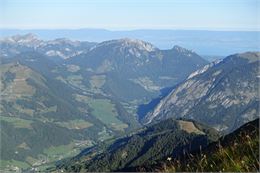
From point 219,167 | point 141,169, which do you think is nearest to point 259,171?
point 219,167

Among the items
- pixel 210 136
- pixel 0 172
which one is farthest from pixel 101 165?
pixel 0 172

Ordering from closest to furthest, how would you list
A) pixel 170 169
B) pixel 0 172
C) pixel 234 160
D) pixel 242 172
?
pixel 242 172 → pixel 234 160 → pixel 170 169 → pixel 0 172

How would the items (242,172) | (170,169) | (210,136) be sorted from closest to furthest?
(242,172) → (170,169) → (210,136)

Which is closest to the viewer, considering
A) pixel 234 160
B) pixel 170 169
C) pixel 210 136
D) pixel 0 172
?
pixel 234 160

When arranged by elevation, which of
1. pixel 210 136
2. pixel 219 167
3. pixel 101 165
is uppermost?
pixel 219 167

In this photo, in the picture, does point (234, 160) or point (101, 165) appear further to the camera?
point (101, 165)

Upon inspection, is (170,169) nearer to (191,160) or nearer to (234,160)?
(191,160)

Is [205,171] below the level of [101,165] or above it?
above

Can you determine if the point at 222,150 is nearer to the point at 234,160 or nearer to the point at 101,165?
the point at 234,160

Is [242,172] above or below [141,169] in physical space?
above
